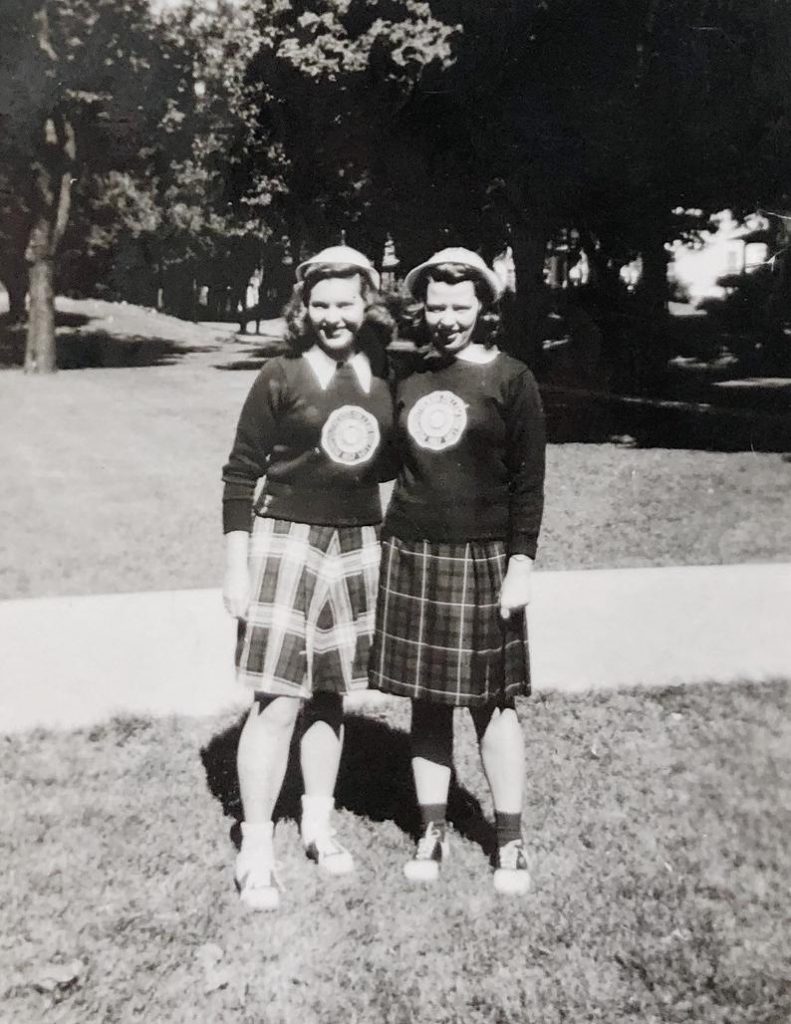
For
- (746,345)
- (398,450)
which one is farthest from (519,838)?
(746,345)

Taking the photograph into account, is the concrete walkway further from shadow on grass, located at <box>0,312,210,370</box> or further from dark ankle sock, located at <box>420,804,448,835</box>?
shadow on grass, located at <box>0,312,210,370</box>

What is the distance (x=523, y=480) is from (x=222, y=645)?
232 cm

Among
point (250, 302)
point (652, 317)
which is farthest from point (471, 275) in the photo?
point (652, 317)

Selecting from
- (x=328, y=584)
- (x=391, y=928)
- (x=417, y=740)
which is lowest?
(x=391, y=928)

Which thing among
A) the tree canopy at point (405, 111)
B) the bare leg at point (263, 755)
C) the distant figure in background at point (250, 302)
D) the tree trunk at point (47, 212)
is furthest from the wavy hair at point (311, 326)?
the distant figure in background at point (250, 302)

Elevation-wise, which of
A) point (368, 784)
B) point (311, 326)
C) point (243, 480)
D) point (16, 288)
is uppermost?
point (16, 288)

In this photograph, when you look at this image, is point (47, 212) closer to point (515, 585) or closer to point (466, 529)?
point (466, 529)

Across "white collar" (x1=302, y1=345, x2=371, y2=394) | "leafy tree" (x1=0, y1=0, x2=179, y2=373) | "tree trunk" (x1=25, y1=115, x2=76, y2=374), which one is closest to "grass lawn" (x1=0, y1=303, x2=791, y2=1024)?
"white collar" (x1=302, y1=345, x2=371, y2=394)

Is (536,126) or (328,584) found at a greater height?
(536,126)

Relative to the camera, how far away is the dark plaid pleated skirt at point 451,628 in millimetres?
2705

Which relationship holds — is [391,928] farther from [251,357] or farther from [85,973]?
[251,357]

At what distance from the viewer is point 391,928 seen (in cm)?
261

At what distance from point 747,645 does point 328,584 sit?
2.72 metres

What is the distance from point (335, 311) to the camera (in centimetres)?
266
